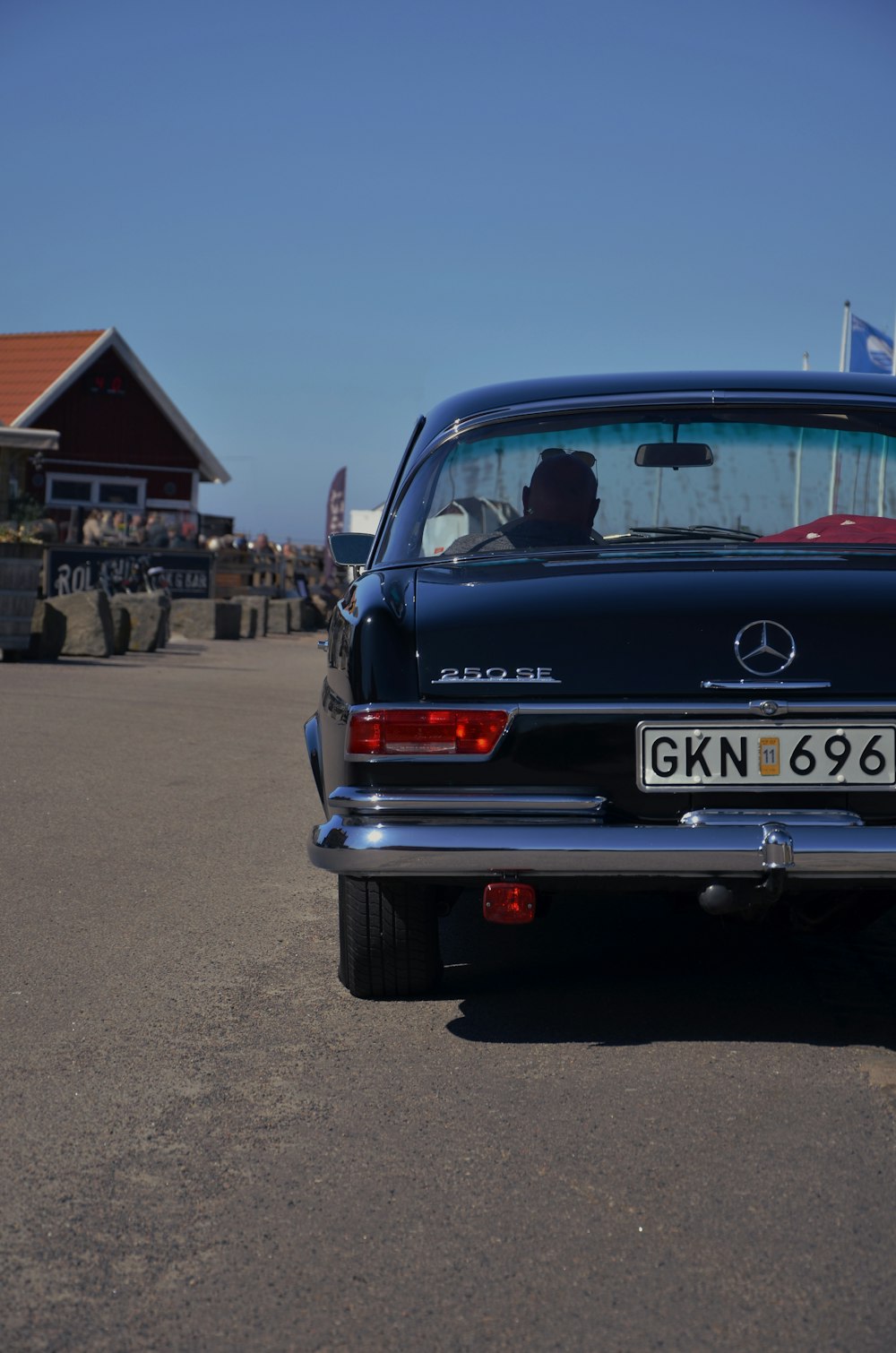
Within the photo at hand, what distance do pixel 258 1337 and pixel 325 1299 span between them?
142mm

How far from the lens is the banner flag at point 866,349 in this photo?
2761 cm

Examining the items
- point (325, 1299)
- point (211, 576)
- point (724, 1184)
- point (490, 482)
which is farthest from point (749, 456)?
Result: point (211, 576)

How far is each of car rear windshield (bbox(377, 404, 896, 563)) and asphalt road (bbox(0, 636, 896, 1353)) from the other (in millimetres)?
1179

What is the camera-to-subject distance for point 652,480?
4320mm

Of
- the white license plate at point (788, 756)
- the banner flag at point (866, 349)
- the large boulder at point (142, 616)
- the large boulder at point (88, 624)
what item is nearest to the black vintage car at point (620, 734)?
the white license plate at point (788, 756)

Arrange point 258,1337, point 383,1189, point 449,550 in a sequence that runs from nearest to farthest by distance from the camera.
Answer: point 258,1337, point 383,1189, point 449,550

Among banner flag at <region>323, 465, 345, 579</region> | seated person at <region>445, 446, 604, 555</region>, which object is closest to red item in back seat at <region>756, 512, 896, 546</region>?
seated person at <region>445, 446, 604, 555</region>

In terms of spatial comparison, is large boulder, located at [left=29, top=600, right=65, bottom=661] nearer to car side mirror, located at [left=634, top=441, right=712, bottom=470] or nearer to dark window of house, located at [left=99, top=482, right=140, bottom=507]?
car side mirror, located at [left=634, top=441, right=712, bottom=470]

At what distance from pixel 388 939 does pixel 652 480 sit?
4.62 feet

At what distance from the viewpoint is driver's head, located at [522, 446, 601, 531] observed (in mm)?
4344

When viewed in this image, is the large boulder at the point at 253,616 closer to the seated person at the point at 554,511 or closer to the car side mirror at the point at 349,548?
the car side mirror at the point at 349,548

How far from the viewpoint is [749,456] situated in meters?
4.35

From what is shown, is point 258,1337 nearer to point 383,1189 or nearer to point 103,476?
point 383,1189

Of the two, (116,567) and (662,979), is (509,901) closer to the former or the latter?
(662,979)
